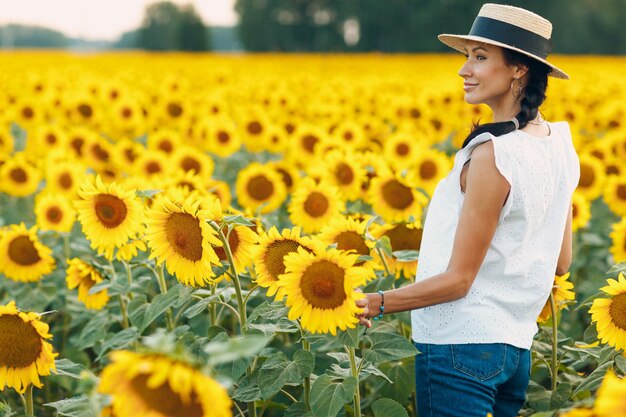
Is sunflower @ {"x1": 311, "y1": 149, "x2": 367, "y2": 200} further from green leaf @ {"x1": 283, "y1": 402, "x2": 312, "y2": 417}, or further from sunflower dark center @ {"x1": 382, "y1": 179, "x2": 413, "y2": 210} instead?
green leaf @ {"x1": 283, "y1": 402, "x2": 312, "y2": 417}

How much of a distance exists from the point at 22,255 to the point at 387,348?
2291mm

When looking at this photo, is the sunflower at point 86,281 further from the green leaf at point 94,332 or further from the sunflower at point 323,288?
the sunflower at point 323,288

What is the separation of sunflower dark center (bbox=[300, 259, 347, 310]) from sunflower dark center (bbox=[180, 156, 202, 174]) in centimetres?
354

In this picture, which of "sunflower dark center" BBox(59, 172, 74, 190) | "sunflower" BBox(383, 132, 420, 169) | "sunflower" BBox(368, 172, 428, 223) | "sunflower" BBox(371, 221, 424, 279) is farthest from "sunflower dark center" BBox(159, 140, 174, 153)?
"sunflower" BBox(371, 221, 424, 279)

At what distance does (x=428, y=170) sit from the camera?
18.4 ft

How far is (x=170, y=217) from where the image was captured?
2734mm

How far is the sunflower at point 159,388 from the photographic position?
4.91 ft

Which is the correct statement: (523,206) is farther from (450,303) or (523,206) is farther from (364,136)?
(364,136)

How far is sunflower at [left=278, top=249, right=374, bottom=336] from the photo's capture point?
7.75 feet

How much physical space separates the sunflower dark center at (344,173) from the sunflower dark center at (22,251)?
5.80 ft

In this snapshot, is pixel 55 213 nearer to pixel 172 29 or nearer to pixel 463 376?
pixel 463 376

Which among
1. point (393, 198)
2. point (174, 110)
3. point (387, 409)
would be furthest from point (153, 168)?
point (387, 409)

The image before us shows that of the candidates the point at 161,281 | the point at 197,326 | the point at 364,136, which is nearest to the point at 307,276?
the point at 161,281

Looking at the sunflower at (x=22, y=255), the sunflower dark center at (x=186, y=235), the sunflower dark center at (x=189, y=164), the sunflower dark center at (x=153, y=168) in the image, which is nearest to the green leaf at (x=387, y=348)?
the sunflower dark center at (x=186, y=235)
